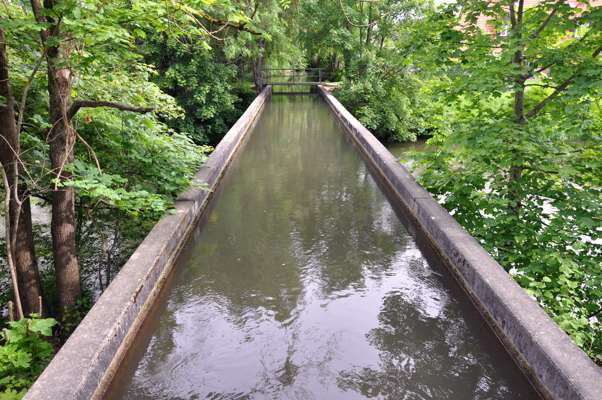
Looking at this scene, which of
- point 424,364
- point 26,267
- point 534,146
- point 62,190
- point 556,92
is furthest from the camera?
point 556,92

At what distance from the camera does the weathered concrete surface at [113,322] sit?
9.52 ft

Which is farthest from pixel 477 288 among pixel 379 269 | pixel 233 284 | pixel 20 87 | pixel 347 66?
pixel 347 66

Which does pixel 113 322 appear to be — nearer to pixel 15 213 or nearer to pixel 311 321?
pixel 15 213

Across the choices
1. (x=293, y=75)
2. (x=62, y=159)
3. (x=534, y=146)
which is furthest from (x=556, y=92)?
(x=293, y=75)

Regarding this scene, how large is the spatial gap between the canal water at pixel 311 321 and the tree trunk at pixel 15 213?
4.29 feet

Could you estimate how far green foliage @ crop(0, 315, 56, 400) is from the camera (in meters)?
3.37

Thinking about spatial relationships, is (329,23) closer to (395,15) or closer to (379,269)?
(395,15)

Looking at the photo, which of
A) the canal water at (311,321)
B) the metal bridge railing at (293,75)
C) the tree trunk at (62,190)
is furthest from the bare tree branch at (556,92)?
the metal bridge railing at (293,75)

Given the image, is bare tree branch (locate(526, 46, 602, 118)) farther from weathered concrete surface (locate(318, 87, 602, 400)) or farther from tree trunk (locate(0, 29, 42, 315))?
tree trunk (locate(0, 29, 42, 315))

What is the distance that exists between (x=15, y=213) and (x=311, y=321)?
9.21ft

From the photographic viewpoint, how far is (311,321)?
4281mm

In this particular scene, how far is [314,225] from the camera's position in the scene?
6668mm

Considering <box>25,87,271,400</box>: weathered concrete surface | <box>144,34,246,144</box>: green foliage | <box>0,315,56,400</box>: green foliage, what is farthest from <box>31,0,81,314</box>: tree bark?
<box>144,34,246,144</box>: green foliage

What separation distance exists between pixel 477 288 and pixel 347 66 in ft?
67.7
